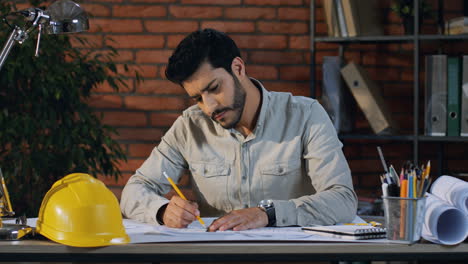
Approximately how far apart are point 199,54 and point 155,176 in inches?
16.2

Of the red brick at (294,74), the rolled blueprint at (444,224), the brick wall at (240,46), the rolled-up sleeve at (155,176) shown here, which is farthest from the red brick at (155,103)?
the rolled blueprint at (444,224)

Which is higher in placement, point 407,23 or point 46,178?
point 407,23

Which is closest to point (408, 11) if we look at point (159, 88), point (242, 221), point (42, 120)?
point (159, 88)

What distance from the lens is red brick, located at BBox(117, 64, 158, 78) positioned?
3.16 m

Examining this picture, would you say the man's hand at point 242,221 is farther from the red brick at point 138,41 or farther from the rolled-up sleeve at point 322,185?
the red brick at point 138,41

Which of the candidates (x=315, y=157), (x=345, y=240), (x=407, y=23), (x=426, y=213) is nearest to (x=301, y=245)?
(x=345, y=240)

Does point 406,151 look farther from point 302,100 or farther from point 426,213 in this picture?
point 426,213

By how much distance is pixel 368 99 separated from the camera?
2.94 metres

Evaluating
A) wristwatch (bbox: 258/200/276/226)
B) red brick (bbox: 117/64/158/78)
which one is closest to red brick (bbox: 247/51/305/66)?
red brick (bbox: 117/64/158/78)

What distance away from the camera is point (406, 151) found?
10.4 ft

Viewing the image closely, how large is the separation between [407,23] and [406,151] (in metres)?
0.62

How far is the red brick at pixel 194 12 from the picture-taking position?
3168 mm

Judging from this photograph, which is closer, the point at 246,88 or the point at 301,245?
the point at 301,245

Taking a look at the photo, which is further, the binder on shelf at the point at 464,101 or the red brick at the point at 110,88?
the red brick at the point at 110,88
